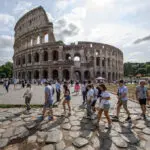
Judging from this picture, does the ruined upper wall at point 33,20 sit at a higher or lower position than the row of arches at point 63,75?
higher

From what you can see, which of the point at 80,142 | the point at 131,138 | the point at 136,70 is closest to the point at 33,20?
the point at 80,142

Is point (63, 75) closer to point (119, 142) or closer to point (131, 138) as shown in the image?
Result: point (131, 138)

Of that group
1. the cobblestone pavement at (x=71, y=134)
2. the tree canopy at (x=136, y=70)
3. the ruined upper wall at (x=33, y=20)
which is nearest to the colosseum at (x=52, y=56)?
the ruined upper wall at (x=33, y=20)

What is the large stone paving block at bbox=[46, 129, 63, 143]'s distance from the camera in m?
3.38

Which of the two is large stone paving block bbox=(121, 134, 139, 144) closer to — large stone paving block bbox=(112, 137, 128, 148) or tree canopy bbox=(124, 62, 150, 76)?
large stone paving block bbox=(112, 137, 128, 148)

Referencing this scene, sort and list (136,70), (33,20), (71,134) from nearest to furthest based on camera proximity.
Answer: (71,134) → (33,20) → (136,70)

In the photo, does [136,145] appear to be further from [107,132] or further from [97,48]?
[97,48]

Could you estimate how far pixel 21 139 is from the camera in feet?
A: 11.4

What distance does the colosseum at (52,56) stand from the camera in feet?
98.8

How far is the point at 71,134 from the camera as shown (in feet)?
12.3

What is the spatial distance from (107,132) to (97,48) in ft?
105

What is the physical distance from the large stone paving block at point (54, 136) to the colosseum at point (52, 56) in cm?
2487

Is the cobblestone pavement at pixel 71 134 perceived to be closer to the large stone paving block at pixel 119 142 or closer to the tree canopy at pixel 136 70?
the large stone paving block at pixel 119 142

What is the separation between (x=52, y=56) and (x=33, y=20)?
1396cm
